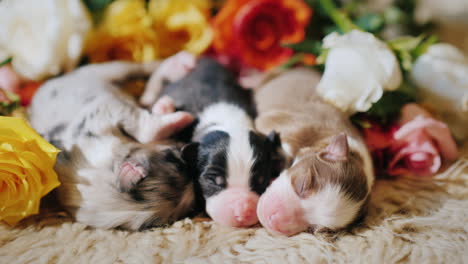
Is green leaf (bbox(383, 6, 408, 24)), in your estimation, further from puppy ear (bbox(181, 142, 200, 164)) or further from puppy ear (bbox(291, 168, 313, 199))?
puppy ear (bbox(181, 142, 200, 164))

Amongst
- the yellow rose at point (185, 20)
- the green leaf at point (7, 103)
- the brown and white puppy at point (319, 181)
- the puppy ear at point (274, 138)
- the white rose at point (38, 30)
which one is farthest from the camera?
the yellow rose at point (185, 20)

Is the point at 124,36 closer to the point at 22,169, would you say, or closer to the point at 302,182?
the point at 22,169

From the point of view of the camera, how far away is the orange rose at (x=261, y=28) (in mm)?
1823

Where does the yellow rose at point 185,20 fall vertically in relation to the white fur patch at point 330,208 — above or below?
above

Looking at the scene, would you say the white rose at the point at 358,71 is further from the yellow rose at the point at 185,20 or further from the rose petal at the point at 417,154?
the yellow rose at the point at 185,20

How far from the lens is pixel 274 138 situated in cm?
137

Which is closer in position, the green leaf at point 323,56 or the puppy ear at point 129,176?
the puppy ear at point 129,176

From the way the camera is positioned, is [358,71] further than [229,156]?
Yes

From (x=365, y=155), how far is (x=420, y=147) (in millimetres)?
250

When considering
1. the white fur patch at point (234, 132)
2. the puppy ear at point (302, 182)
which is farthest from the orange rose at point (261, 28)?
the puppy ear at point (302, 182)

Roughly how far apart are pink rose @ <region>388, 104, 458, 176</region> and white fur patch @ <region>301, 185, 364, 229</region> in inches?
17.5

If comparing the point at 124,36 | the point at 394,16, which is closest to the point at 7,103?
the point at 124,36

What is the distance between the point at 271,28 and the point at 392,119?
719mm

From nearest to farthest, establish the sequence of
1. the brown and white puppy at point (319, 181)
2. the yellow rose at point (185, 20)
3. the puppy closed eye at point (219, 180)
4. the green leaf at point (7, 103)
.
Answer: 1. the brown and white puppy at point (319, 181)
2. the puppy closed eye at point (219, 180)
3. the green leaf at point (7, 103)
4. the yellow rose at point (185, 20)
